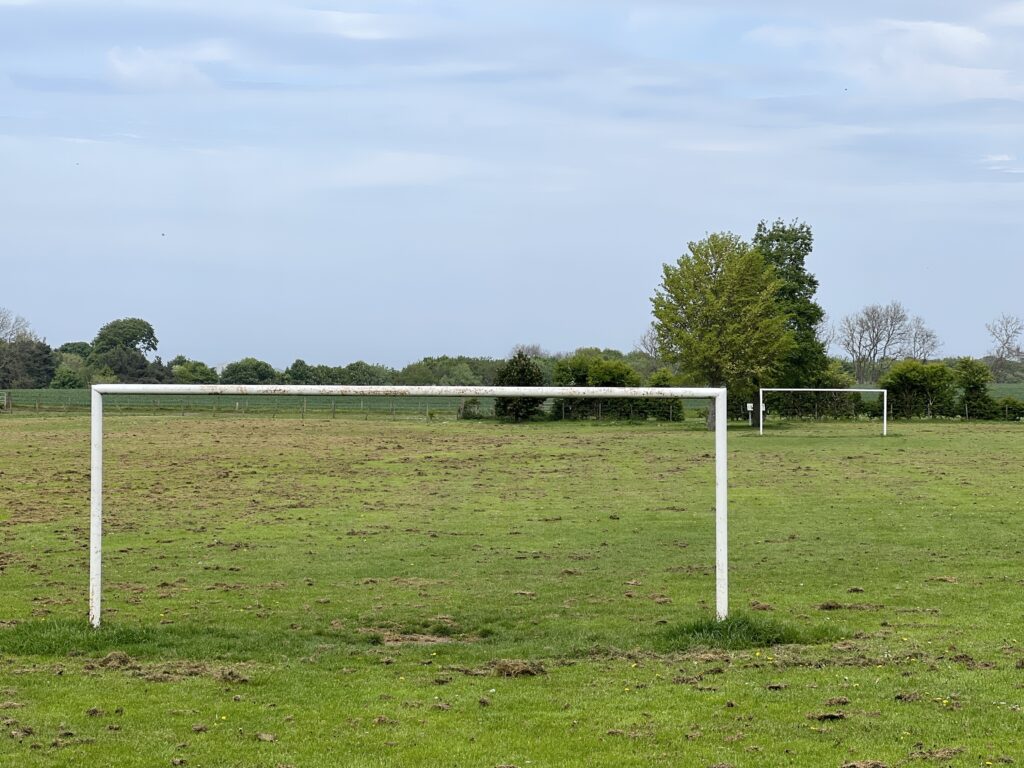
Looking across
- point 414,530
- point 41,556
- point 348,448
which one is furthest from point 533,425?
point 41,556

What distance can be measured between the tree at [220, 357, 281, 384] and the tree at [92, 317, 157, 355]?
66.9ft

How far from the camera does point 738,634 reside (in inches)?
292

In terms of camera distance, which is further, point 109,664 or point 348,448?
point 348,448

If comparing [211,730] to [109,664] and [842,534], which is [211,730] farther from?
[842,534]

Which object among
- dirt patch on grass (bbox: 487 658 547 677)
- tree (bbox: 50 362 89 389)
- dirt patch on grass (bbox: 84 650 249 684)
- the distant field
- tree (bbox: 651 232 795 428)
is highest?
tree (bbox: 651 232 795 428)

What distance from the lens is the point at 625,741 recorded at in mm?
5129

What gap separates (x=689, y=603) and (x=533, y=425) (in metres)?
25.6

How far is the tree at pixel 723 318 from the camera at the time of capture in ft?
138

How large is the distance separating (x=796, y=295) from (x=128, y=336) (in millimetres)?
53480

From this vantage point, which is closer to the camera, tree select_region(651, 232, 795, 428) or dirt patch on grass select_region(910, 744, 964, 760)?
dirt patch on grass select_region(910, 744, 964, 760)

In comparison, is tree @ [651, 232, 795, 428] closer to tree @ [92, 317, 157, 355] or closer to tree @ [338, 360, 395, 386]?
tree @ [338, 360, 395, 386]

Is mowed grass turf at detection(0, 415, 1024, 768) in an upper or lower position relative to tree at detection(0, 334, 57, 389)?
lower

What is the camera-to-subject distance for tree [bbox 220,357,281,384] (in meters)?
61.9

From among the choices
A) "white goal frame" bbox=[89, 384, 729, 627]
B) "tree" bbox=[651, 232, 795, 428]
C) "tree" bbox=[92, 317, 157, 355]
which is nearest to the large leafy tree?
"tree" bbox=[92, 317, 157, 355]
